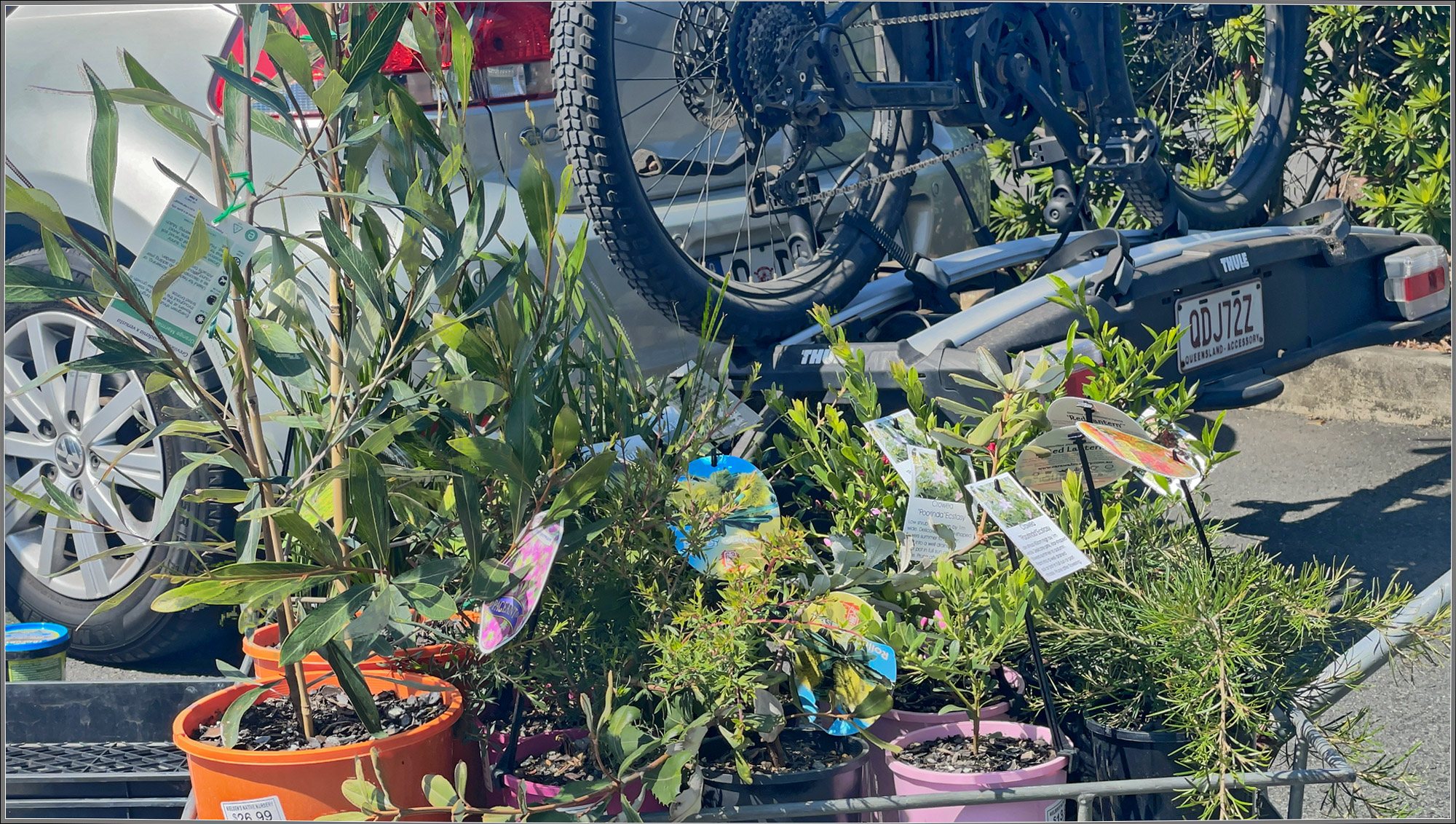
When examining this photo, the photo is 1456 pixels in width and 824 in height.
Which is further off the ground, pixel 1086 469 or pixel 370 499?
pixel 370 499

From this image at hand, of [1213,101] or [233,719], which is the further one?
[1213,101]

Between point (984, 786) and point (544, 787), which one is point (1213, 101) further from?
point (544, 787)

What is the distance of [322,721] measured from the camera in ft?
4.85

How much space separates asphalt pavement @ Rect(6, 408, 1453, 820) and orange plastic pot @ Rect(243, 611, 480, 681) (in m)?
1.41

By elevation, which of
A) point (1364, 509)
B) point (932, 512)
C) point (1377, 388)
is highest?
point (932, 512)

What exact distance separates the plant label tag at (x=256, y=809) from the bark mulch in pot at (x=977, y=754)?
2.52 feet

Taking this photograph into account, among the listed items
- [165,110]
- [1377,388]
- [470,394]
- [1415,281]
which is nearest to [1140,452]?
[470,394]

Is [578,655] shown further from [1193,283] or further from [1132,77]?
[1132,77]

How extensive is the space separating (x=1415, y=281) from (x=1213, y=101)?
7.08 ft

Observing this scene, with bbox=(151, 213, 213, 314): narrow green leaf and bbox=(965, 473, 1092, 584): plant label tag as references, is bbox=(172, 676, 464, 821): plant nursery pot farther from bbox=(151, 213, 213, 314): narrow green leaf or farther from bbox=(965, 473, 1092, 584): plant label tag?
bbox=(965, 473, 1092, 584): plant label tag

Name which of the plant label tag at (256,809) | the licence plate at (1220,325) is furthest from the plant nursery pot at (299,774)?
the licence plate at (1220,325)

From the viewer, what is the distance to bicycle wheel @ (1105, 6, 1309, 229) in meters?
3.31

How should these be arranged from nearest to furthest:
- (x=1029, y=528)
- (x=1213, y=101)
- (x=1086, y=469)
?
(x=1029, y=528), (x=1086, y=469), (x=1213, y=101)

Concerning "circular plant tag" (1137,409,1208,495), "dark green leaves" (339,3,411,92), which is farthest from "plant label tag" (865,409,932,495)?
"dark green leaves" (339,3,411,92)
